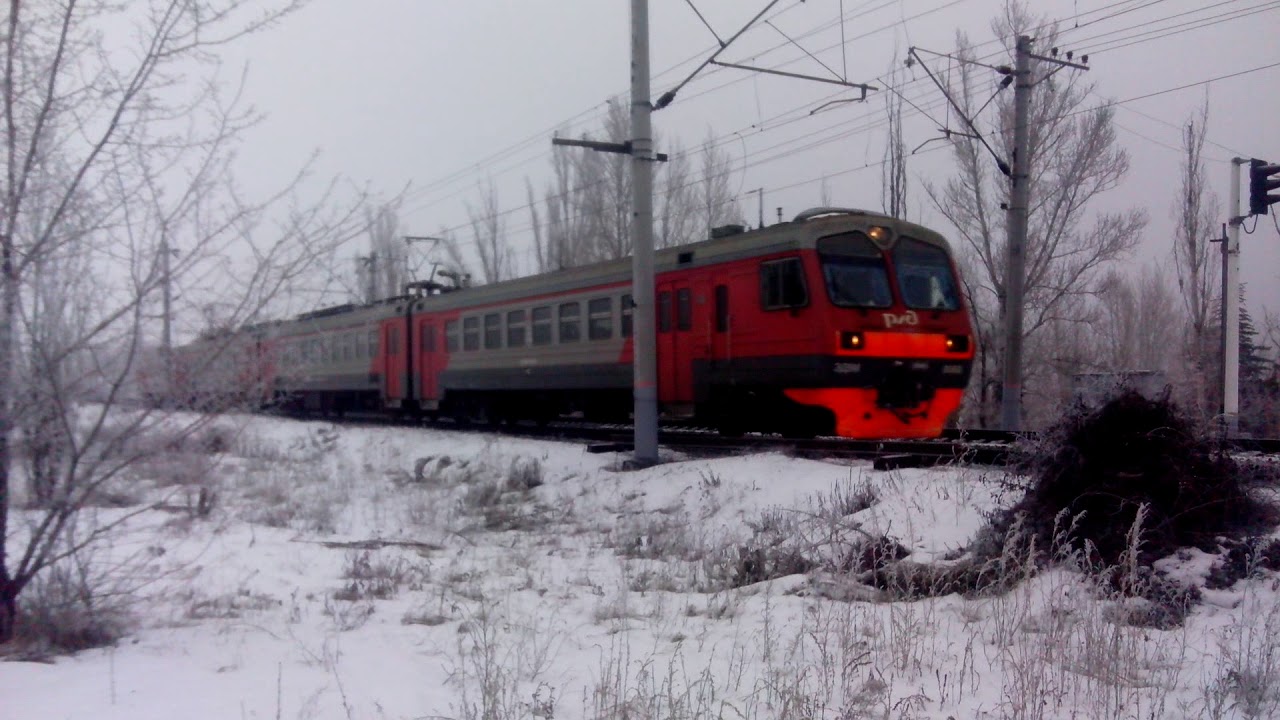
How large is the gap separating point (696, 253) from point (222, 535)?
755cm

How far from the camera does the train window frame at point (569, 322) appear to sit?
16169 millimetres

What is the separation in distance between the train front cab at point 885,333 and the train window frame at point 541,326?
5173 mm

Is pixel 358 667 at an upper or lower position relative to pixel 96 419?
lower

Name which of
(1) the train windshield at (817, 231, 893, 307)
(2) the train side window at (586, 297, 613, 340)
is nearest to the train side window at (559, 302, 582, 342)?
(2) the train side window at (586, 297, 613, 340)

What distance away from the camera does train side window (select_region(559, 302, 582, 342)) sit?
53.0ft

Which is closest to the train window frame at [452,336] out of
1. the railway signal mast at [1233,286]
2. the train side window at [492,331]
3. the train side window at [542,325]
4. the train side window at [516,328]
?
the train side window at [492,331]

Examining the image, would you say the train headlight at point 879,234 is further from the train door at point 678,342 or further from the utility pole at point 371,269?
the utility pole at point 371,269

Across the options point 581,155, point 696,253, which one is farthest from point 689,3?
point 581,155

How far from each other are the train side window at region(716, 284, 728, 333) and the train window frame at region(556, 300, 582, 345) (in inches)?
128

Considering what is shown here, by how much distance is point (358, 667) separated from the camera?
492cm

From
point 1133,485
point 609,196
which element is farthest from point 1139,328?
point 1133,485

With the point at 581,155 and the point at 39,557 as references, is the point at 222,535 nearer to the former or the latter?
the point at 39,557

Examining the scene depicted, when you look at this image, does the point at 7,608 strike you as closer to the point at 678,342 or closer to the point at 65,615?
the point at 65,615

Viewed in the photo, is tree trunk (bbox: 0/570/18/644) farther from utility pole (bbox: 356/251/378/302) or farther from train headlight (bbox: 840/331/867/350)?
train headlight (bbox: 840/331/867/350)
